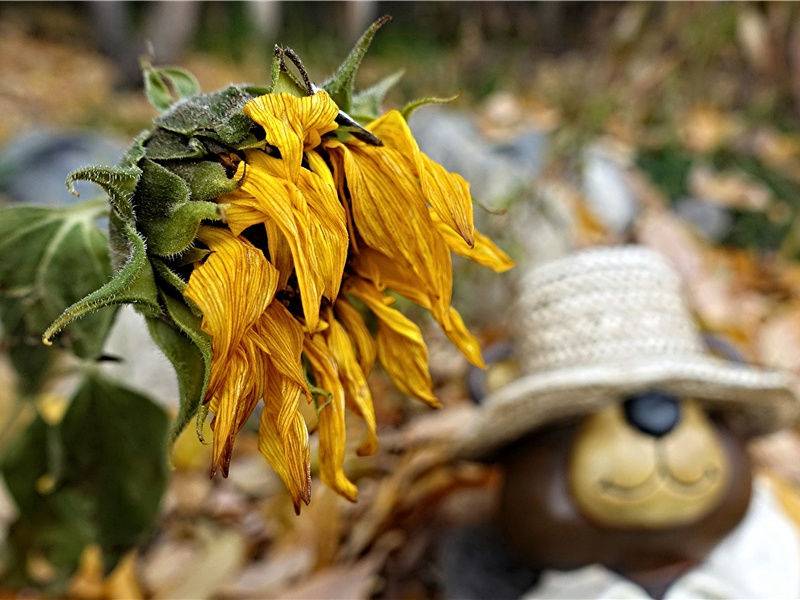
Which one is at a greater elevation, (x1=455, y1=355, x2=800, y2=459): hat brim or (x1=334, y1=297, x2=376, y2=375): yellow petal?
(x1=334, y1=297, x2=376, y2=375): yellow petal

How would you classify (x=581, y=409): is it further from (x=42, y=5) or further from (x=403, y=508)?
(x=42, y=5)

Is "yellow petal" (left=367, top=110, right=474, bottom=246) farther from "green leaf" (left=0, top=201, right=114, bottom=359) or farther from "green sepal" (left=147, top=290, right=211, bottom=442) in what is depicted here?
"green leaf" (left=0, top=201, right=114, bottom=359)

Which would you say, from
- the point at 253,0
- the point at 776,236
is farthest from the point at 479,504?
the point at 253,0

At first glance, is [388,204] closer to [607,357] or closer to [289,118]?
[289,118]

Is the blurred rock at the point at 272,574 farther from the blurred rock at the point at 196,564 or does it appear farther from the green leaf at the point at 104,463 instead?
the green leaf at the point at 104,463

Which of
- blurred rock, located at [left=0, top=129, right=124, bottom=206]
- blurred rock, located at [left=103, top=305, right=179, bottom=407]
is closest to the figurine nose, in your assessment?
blurred rock, located at [left=103, top=305, right=179, bottom=407]

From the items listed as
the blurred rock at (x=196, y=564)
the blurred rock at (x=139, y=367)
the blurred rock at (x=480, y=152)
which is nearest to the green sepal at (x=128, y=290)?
the blurred rock at (x=196, y=564)

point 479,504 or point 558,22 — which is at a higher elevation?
point 558,22
